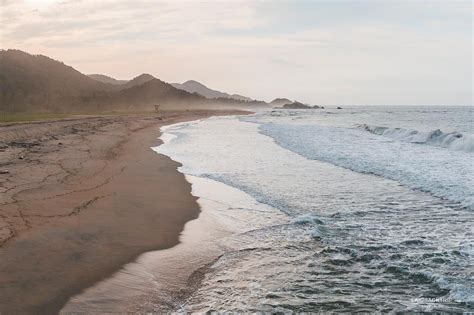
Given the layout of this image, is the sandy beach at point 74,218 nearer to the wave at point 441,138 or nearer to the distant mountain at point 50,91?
the wave at point 441,138

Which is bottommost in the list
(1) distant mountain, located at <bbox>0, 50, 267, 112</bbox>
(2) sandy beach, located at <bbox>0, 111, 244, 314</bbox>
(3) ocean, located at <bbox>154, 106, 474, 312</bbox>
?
(3) ocean, located at <bbox>154, 106, 474, 312</bbox>

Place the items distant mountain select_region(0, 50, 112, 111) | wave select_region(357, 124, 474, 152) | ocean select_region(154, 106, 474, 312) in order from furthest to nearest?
distant mountain select_region(0, 50, 112, 111), wave select_region(357, 124, 474, 152), ocean select_region(154, 106, 474, 312)

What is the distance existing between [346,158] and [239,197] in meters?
8.55

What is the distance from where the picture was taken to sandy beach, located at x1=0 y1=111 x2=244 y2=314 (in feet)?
17.5

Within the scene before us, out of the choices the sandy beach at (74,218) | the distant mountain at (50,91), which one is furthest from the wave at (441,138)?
the distant mountain at (50,91)

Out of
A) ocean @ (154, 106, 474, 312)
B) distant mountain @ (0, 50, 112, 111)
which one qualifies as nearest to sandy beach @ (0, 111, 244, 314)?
ocean @ (154, 106, 474, 312)

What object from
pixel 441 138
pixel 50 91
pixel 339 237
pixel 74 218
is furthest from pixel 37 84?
pixel 339 237

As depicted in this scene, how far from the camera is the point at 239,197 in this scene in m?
11.1

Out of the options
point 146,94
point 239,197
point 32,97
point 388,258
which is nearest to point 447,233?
point 388,258

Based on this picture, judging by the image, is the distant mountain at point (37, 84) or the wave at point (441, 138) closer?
the wave at point (441, 138)

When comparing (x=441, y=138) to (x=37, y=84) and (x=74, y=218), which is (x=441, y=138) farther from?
(x=37, y=84)

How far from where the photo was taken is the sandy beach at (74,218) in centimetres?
532

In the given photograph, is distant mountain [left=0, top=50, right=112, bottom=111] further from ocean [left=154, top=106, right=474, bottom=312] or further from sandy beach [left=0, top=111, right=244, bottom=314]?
ocean [left=154, top=106, right=474, bottom=312]

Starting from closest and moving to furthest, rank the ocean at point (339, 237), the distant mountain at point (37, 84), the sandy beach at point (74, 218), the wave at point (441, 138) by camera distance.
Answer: the ocean at point (339, 237), the sandy beach at point (74, 218), the wave at point (441, 138), the distant mountain at point (37, 84)
